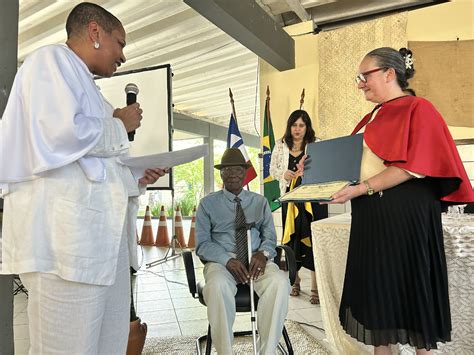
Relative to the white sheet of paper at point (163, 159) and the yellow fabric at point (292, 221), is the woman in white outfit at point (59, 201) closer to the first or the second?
the white sheet of paper at point (163, 159)

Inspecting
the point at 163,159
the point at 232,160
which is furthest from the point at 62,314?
the point at 232,160

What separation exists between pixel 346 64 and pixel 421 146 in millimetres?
3054

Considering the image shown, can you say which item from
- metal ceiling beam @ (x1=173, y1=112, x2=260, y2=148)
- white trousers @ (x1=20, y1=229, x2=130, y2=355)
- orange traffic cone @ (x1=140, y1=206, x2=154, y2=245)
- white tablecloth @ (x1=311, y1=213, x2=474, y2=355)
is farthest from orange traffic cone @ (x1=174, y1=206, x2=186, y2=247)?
white trousers @ (x1=20, y1=229, x2=130, y2=355)

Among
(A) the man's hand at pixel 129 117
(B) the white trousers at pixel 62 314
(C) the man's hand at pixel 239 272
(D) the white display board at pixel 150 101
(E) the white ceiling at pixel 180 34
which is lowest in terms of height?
(C) the man's hand at pixel 239 272

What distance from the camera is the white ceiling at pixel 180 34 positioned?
3.79 m

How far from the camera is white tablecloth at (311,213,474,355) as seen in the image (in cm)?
170

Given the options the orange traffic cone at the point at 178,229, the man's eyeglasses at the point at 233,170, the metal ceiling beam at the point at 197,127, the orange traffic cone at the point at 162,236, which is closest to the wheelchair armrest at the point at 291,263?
the man's eyeglasses at the point at 233,170

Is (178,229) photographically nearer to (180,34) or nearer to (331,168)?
(180,34)

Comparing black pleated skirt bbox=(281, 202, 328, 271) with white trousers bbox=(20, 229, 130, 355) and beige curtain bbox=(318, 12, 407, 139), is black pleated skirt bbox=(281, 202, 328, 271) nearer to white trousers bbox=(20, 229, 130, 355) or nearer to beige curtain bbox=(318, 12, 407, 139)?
beige curtain bbox=(318, 12, 407, 139)

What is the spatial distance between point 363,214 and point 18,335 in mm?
2558

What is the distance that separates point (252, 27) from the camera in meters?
3.61

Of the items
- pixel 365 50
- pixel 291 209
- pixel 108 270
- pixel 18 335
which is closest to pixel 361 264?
pixel 108 270

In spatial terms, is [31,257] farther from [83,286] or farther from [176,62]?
[176,62]

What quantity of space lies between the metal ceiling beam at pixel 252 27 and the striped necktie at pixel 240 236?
168 centimetres
